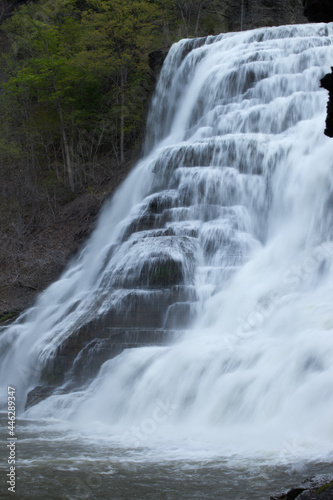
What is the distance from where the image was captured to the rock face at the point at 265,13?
28328 millimetres

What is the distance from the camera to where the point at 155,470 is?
Result: 238 inches

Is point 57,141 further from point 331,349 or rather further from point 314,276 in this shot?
point 331,349

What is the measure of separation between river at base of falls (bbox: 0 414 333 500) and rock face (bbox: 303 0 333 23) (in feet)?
13.1

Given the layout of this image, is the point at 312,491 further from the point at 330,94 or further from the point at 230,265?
the point at 230,265

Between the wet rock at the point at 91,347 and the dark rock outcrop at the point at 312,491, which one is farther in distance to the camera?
the wet rock at the point at 91,347

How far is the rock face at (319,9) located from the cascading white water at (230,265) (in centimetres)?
422

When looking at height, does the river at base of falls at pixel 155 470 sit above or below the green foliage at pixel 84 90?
below

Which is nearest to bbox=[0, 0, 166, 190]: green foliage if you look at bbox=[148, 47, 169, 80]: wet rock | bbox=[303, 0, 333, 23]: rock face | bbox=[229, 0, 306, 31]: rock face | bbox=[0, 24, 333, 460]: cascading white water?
bbox=[148, 47, 169, 80]: wet rock

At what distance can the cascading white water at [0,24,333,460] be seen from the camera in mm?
7832

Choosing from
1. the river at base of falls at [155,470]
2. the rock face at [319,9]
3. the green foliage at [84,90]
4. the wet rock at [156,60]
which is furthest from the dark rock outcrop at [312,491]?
the green foliage at [84,90]

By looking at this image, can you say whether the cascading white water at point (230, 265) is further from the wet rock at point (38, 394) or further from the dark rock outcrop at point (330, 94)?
the dark rock outcrop at point (330, 94)

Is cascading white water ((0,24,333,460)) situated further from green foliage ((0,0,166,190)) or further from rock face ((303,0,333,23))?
green foliage ((0,0,166,190))

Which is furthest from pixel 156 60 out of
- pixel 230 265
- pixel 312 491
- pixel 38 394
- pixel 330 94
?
pixel 312 491

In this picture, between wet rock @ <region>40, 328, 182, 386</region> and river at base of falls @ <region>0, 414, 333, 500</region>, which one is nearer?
river at base of falls @ <region>0, 414, 333, 500</region>
